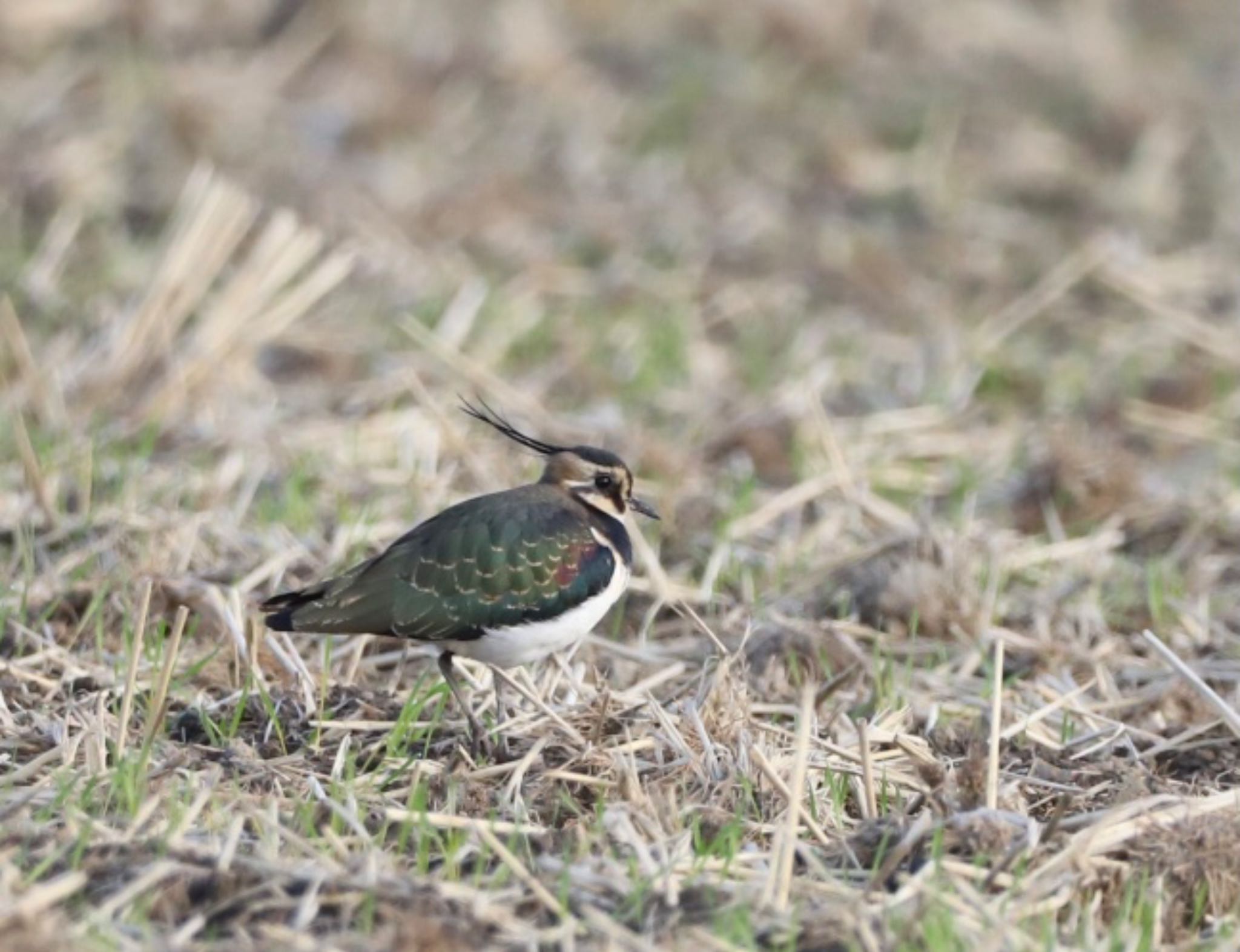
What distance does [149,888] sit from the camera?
463 cm

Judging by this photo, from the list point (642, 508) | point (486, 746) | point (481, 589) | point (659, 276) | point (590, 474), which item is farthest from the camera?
point (659, 276)

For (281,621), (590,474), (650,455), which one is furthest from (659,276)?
(281,621)

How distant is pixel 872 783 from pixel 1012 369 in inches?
224

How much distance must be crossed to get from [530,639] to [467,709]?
0.88ft

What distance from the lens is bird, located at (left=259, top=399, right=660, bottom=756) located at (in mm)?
5875

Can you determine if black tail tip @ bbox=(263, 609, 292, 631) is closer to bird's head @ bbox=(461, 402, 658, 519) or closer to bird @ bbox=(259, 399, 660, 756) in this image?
bird @ bbox=(259, 399, 660, 756)

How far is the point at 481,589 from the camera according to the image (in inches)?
234

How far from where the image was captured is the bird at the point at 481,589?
5.88m

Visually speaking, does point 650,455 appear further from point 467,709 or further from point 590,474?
point 467,709

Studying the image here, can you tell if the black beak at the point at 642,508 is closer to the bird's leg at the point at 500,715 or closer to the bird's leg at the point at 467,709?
the bird's leg at the point at 500,715

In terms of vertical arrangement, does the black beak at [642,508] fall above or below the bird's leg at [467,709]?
above

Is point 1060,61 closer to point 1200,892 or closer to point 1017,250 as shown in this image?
point 1017,250

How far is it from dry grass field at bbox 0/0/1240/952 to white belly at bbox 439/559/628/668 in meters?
0.20

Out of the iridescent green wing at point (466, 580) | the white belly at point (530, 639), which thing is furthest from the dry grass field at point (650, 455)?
the iridescent green wing at point (466, 580)
